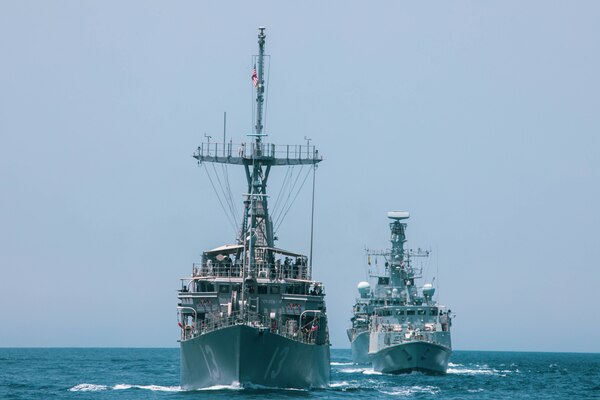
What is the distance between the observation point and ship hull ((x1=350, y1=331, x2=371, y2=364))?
138 meters

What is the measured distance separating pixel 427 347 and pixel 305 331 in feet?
139

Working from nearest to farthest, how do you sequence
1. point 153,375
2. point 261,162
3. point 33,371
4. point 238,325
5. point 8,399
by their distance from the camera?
point 238,325 < point 8,399 < point 261,162 < point 153,375 < point 33,371

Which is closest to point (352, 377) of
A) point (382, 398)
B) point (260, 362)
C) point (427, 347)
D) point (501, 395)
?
point (427, 347)

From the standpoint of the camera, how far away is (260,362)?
64438 millimetres

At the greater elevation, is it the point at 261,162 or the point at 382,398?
the point at 261,162

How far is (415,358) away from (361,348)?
97.6ft

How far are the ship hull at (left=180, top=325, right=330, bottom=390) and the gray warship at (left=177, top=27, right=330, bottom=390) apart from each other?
0.05 meters

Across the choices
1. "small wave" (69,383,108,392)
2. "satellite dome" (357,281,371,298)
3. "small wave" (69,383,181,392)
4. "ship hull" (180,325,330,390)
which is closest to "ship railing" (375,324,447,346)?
"satellite dome" (357,281,371,298)

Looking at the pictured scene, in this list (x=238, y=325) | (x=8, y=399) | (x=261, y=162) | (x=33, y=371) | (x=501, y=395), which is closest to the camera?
(x=238, y=325)

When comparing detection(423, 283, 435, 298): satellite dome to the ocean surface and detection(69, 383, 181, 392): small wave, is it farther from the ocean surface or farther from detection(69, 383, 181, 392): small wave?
detection(69, 383, 181, 392): small wave

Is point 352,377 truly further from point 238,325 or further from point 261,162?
point 238,325

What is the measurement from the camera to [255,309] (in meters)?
69.2

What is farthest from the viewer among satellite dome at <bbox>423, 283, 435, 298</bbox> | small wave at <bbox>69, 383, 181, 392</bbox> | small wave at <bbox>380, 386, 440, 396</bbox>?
satellite dome at <bbox>423, 283, 435, 298</bbox>

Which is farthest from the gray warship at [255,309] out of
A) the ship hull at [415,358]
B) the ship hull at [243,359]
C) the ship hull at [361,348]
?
the ship hull at [361,348]
